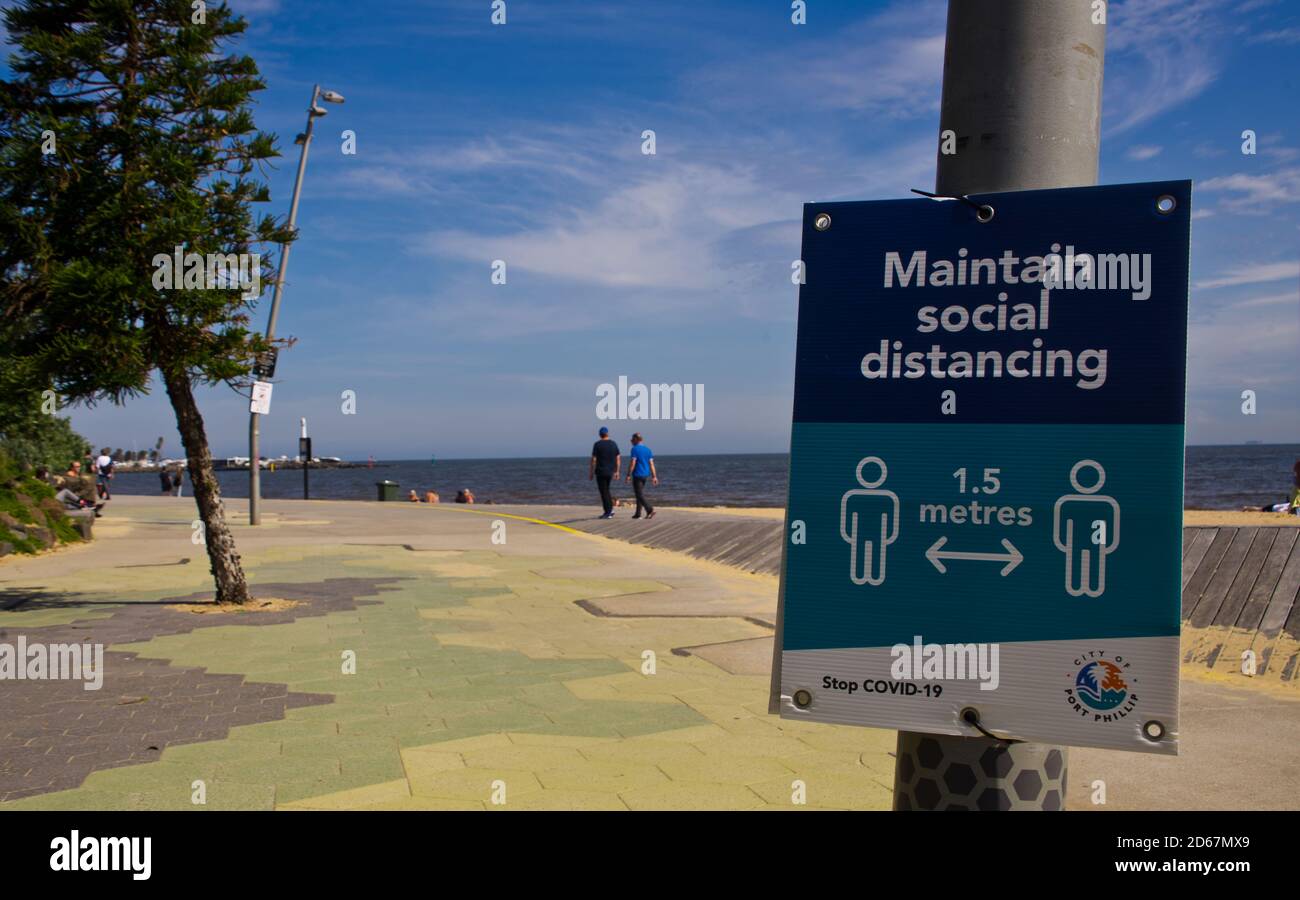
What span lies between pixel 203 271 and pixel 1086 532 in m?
9.33

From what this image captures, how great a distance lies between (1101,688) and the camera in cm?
209

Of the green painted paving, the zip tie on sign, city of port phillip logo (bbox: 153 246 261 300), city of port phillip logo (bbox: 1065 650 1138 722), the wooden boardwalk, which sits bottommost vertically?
the green painted paving

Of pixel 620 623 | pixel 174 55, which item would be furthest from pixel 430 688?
pixel 174 55

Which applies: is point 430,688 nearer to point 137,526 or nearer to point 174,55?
point 174,55

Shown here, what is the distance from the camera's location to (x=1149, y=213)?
210 centimetres

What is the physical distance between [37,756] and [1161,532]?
223 inches

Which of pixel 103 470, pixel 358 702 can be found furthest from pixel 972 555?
pixel 103 470

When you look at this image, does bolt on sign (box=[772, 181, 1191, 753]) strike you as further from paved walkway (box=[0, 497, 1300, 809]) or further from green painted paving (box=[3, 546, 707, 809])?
green painted paving (box=[3, 546, 707, 809])

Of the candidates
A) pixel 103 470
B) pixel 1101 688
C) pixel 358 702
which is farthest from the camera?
pixel 103 470

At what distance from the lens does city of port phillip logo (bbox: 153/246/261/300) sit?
9227mm

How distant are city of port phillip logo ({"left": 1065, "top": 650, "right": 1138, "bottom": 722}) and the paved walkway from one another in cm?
278

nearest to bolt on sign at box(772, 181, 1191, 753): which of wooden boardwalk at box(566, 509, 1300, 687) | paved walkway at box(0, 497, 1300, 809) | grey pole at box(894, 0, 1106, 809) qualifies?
grey pole at box(894, 0, 1106, 809)

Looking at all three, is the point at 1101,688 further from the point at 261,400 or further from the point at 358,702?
the point at 261,400

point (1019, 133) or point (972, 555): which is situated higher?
point (1019, 133)
